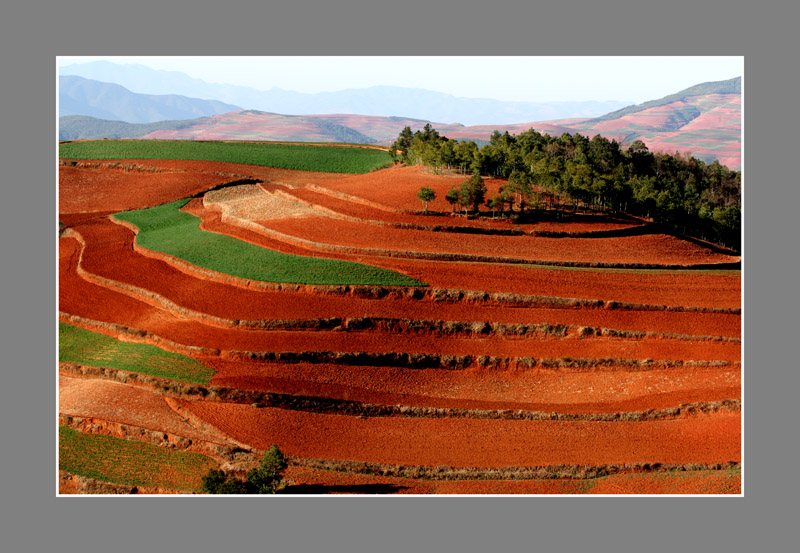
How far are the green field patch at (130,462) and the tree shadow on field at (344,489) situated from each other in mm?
4295

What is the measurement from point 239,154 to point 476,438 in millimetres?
73181

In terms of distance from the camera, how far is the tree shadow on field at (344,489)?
28.9 metres

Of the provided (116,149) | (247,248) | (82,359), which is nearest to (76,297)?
(82,359)

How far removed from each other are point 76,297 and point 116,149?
52.7 metres

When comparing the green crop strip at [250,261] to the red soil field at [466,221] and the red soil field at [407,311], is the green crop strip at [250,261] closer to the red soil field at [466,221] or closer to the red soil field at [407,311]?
the red soil field at [407,311]

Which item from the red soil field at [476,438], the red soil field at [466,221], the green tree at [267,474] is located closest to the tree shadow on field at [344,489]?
the green tree at [267,474]

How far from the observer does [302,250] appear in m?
51.3

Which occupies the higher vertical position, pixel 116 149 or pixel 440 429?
pixel 116 149

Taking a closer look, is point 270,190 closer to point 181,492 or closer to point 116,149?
point 116,149

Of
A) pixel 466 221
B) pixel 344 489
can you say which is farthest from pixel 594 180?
pixel 344 489

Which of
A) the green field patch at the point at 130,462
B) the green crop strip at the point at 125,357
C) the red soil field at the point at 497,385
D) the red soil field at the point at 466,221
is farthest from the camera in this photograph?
the red soil field at the point at 466,221

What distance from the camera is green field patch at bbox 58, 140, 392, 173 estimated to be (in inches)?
3588

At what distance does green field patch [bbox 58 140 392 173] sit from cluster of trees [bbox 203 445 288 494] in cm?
6605

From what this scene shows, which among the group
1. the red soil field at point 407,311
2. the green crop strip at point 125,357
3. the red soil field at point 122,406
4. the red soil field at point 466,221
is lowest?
the red soil field at point 122,406
